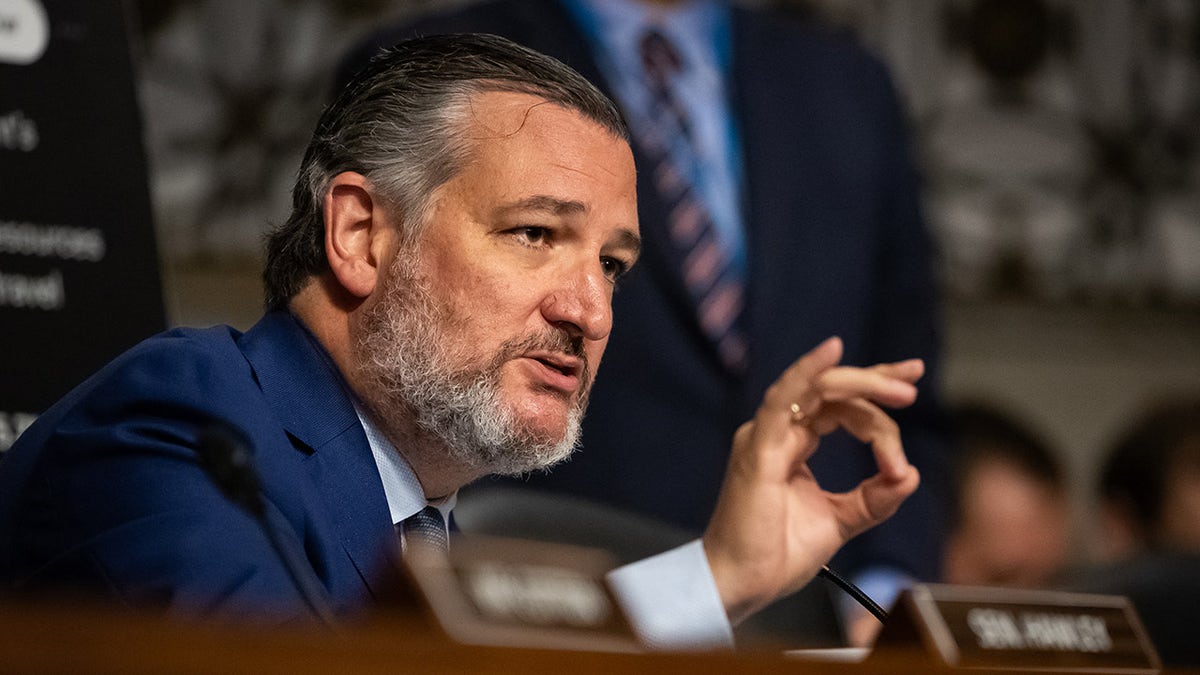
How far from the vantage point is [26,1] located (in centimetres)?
255

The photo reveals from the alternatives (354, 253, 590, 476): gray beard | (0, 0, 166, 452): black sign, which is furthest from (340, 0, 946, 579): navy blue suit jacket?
(354, 253, 590, 476): gray beard

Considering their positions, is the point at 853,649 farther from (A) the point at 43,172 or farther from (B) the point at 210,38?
(B) the point at 210,38

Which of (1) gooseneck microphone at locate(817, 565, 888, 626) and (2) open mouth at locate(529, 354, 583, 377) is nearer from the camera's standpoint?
(1) gooseneck microphone at locate(817, 565, 888, 626)

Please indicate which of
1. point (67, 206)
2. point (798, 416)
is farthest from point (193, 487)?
point (67, 206)

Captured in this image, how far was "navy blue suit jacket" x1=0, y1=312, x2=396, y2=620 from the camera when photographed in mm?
1587

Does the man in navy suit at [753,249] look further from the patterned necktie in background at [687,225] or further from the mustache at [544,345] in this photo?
the mustache at [544,345]

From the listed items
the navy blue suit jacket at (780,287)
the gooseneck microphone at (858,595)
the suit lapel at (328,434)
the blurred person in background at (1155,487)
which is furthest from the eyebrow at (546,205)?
the blurred person in background at (1155,487)

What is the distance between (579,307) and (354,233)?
318 millimetres

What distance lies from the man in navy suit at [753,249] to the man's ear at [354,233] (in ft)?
2.27

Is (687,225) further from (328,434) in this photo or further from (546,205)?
(328,434)

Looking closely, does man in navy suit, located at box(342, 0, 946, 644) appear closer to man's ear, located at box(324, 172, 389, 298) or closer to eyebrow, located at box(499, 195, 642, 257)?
man's ear, located at box(324, 172, 389, 298)

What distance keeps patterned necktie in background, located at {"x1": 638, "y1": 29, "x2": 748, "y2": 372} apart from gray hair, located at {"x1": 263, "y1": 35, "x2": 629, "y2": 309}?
736mm

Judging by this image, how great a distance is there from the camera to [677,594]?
7.36 ft

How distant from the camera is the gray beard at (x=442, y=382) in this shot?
81.5 inches
